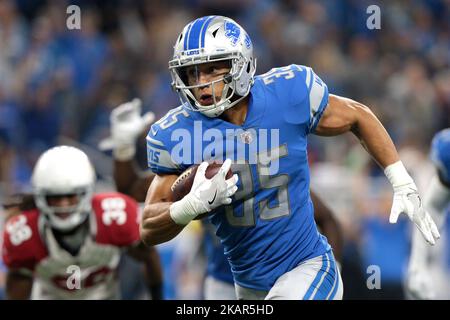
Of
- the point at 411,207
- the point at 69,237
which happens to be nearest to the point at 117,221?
the point at 69,237

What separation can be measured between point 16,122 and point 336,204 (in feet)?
10.2

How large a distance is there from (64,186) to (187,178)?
141cm

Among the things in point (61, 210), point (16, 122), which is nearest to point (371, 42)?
point (16, 122)

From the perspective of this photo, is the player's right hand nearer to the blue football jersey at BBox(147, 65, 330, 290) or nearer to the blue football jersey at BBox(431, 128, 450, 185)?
the blue football jersey at BBox(431, 128, 450, 185)

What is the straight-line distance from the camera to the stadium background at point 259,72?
25.2 feet

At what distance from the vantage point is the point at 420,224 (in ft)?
13.3

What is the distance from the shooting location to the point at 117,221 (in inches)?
204

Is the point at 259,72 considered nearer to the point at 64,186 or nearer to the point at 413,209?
the point at 64,186

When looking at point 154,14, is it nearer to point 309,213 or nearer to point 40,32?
point 40,32

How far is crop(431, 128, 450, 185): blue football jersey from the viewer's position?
534 centimetres

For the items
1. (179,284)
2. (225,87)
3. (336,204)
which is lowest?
(179,284)

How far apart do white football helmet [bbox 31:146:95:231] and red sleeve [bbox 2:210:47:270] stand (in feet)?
0.34

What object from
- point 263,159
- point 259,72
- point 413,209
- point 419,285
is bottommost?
point 419,285

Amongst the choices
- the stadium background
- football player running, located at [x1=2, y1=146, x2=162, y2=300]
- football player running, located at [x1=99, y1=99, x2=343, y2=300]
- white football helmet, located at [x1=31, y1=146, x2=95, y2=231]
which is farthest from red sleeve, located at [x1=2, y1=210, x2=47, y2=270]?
the stadium background
